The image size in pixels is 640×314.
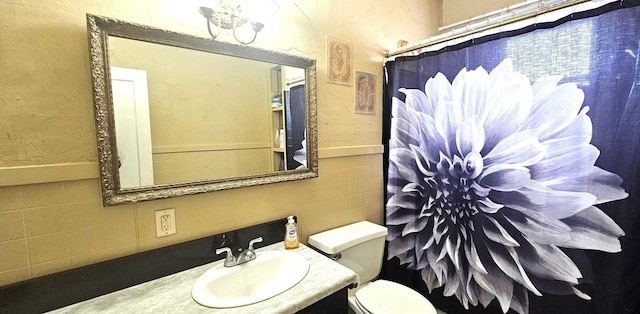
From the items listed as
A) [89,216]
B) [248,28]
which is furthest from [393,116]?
[89,216]

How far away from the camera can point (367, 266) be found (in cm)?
153

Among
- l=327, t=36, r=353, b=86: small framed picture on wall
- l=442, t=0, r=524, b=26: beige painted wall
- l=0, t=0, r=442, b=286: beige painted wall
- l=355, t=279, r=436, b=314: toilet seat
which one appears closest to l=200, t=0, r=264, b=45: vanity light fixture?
l=0, t=0, r=442, b=286: beige painted wall

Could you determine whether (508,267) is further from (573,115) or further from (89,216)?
(89,216)

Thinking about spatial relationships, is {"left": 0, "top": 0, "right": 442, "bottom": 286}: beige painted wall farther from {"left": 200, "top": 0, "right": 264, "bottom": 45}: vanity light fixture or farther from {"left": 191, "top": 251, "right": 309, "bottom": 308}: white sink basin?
{"left": 191, "top": 251, "right": 309, "bottom": 308}: white sink basin

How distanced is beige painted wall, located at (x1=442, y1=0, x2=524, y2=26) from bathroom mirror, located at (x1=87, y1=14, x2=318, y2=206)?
145cm

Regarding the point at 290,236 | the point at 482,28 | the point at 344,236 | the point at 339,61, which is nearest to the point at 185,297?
the point at 290,236

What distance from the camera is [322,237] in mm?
1438

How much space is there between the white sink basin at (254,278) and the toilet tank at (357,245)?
237mm

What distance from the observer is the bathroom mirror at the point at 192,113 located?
919 millimetres

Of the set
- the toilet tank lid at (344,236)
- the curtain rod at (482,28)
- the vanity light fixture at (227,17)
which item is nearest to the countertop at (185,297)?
the toilet tank lid at (344,236)

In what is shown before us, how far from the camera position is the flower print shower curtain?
1.00 m

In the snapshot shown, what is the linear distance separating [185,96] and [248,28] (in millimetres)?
418

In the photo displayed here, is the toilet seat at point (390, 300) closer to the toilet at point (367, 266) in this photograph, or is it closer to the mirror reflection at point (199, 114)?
the toilet at point (367, 266)

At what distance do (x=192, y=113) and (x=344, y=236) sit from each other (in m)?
0.99
